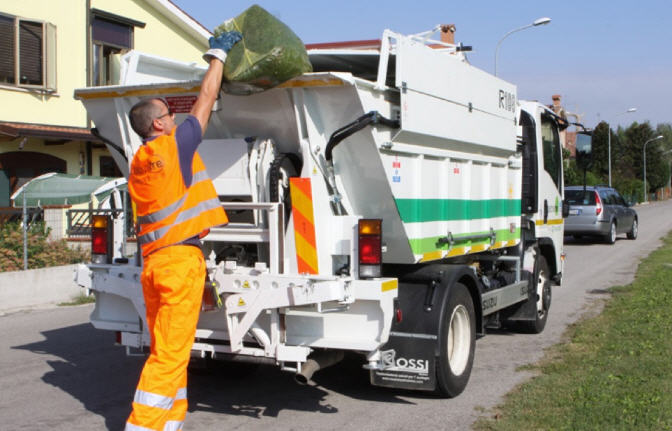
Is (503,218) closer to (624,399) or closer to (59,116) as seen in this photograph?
(624,399)

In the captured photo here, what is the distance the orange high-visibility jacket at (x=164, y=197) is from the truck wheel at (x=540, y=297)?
197 inches

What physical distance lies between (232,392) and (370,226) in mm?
2106

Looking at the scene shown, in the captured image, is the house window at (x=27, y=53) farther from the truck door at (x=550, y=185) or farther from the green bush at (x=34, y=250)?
the truck door at (x=550, y=185)

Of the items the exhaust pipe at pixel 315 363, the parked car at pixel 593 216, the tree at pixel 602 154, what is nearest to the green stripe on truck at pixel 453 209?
the exhaust pipe at pixel 315 363

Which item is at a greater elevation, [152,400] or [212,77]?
[212,77]

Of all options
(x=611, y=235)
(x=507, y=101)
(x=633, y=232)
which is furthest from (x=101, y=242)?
(x=633, y=232)

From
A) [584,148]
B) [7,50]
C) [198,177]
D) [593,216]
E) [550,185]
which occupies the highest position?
[7,50]

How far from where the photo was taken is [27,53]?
1576 centimetres

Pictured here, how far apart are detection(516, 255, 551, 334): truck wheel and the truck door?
33cm

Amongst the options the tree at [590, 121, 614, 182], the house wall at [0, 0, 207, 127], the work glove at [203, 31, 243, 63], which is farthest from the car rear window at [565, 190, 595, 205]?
the tree at [590, 121, 614, 182]

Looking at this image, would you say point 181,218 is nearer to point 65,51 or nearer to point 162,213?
point 162,213

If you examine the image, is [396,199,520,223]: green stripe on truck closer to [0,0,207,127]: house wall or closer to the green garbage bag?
the green garbage bag

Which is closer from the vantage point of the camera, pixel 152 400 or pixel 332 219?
pixel 152 400

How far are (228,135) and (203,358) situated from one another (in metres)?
1.63
